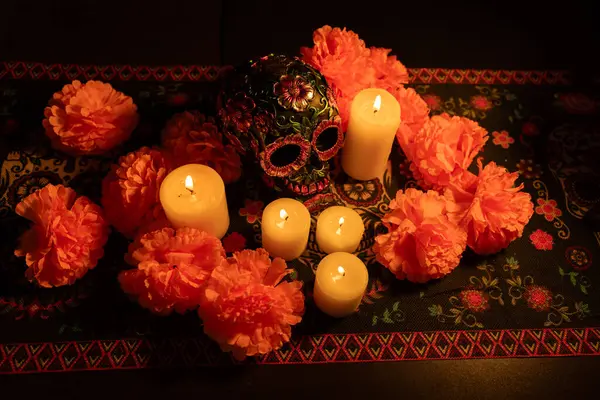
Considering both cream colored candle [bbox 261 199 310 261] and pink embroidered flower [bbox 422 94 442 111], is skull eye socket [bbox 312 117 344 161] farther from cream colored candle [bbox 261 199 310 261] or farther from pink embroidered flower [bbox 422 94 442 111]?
pink embroidered flower [bbox 422 94 442 111]

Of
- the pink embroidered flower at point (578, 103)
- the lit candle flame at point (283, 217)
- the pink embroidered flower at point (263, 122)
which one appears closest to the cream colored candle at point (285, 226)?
the lit candle flame at point (283, 217)

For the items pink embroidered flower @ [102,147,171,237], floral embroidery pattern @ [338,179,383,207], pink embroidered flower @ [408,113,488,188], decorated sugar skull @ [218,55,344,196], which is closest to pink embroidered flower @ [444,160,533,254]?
pink embroidered flower @ [408,113,488,188]

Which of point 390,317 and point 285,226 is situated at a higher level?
point 285,226

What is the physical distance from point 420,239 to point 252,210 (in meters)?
0.29

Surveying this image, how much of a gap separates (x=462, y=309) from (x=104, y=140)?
0.66 m

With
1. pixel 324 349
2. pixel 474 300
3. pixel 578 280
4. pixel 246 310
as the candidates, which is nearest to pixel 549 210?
pixel 578 280

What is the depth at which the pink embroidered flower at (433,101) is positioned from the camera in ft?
3.21

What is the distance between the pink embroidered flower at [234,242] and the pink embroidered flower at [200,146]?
0.10m

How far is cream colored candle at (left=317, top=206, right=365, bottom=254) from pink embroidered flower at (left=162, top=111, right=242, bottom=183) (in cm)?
18

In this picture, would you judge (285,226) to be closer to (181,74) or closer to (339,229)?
(339,229)

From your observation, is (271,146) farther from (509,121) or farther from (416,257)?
(509,121)

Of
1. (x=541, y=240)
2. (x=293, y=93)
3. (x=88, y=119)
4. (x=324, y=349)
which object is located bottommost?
(x=324, y=349)

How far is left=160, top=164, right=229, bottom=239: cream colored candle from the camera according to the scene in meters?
0.71

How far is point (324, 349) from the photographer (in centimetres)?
74
